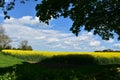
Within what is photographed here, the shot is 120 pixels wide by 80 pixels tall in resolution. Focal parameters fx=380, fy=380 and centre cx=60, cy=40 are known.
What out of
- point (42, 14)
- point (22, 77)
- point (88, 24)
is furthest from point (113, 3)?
point (22, 77)

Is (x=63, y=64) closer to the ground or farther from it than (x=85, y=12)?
closer to the ground

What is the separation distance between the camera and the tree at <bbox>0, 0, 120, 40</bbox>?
22406mm

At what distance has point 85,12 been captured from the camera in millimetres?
23453

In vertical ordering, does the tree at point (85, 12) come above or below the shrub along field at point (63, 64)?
above

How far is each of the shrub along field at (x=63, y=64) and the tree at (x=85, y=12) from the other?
299cm

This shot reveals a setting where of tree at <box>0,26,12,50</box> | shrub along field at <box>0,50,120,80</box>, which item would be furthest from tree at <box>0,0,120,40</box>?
tree at <box>0,26,12,50</box>

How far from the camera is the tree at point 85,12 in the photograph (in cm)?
2241

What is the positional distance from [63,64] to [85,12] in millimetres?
21258

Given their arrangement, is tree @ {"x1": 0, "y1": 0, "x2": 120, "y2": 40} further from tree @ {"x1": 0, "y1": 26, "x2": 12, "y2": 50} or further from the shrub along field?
tree @ {"x1": 0, "y1": 26, "x2": 12, "y2": 50}

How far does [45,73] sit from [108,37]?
1027 cm

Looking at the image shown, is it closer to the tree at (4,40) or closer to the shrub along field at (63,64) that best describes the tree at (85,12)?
the shrub along field at (63,64)

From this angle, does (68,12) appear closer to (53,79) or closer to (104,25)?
(104,25)

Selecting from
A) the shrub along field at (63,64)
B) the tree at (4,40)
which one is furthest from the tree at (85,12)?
the tree at (4,40)

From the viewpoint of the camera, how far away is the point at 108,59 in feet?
165
